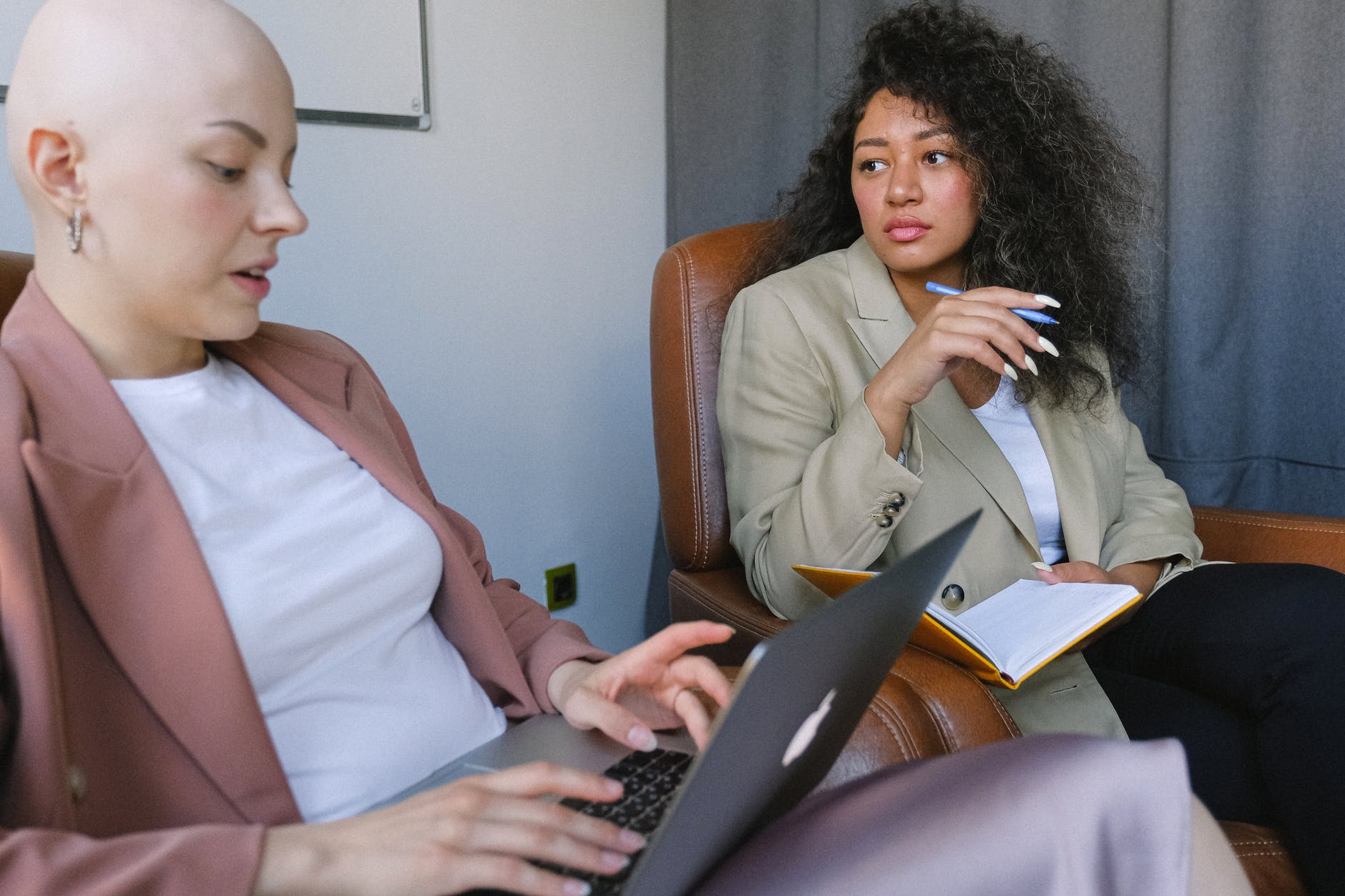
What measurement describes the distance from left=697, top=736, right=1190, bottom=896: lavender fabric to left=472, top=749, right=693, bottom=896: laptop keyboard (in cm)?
6

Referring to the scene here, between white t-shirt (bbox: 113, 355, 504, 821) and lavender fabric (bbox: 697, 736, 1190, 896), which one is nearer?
lavender fabric (bbox: 697, 736, 1190, 896)

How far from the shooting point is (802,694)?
2.12 feet

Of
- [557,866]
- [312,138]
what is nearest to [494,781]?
[557,866]

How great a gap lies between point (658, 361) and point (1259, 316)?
1090 mm

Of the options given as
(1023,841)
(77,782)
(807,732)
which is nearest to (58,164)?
(77,782)

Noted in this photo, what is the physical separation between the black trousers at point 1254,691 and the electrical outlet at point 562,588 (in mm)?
1063

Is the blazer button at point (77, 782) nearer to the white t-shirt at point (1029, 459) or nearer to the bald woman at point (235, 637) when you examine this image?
the bald woman at point (235, 637)

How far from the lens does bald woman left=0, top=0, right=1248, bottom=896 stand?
649mm

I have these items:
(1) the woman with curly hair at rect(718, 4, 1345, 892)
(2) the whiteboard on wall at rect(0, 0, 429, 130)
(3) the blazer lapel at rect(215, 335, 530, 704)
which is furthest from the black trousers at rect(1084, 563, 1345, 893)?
(2) the whiteboard on wall at rect(0, 0, 429, 130)

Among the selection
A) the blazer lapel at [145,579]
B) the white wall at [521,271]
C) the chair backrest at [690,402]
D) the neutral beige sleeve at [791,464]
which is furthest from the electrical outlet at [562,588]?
the blazer lapel at [145,579]

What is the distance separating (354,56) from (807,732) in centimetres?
135

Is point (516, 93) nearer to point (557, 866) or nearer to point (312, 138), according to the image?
point (312, 138)

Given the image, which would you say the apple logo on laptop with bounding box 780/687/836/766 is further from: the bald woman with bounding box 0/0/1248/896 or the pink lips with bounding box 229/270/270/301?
the pink lips with bounding box 229/270/270/301

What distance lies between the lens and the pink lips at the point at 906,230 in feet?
5.30
